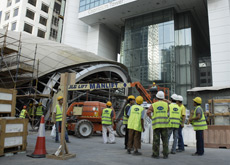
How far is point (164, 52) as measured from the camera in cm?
2756

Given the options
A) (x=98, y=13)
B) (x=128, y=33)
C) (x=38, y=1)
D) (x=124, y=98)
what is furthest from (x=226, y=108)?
(x=38, y=1)

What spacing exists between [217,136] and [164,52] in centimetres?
2034

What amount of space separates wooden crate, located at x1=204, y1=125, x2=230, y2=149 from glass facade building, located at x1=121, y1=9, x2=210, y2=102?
18.2 metres

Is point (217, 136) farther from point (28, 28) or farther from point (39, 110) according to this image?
point (28, 28)

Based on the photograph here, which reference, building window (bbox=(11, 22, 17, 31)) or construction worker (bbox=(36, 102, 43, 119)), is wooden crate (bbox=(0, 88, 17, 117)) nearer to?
construction worker (bbox=(36, 102, 43, 119))

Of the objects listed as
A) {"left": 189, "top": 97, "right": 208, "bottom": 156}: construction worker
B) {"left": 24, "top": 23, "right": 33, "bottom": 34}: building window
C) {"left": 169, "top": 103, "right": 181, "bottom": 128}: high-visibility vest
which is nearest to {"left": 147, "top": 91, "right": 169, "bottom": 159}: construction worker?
{"left": 169, "top": 103, "right": 181, "bottom": 128}: high-visibility vest

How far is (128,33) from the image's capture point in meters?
31.6

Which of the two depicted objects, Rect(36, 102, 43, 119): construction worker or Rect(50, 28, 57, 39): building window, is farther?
Rect(50, 28, 57, 39): building window

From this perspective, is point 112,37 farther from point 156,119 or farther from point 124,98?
point 156,119

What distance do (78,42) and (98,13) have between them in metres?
7.67

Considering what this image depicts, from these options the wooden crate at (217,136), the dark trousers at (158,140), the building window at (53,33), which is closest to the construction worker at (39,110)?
the wooden crate at (217,136)

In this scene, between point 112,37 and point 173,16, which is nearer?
point 173,16

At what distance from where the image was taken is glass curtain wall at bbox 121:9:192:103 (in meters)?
26.9

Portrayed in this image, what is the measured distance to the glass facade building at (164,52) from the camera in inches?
1060
